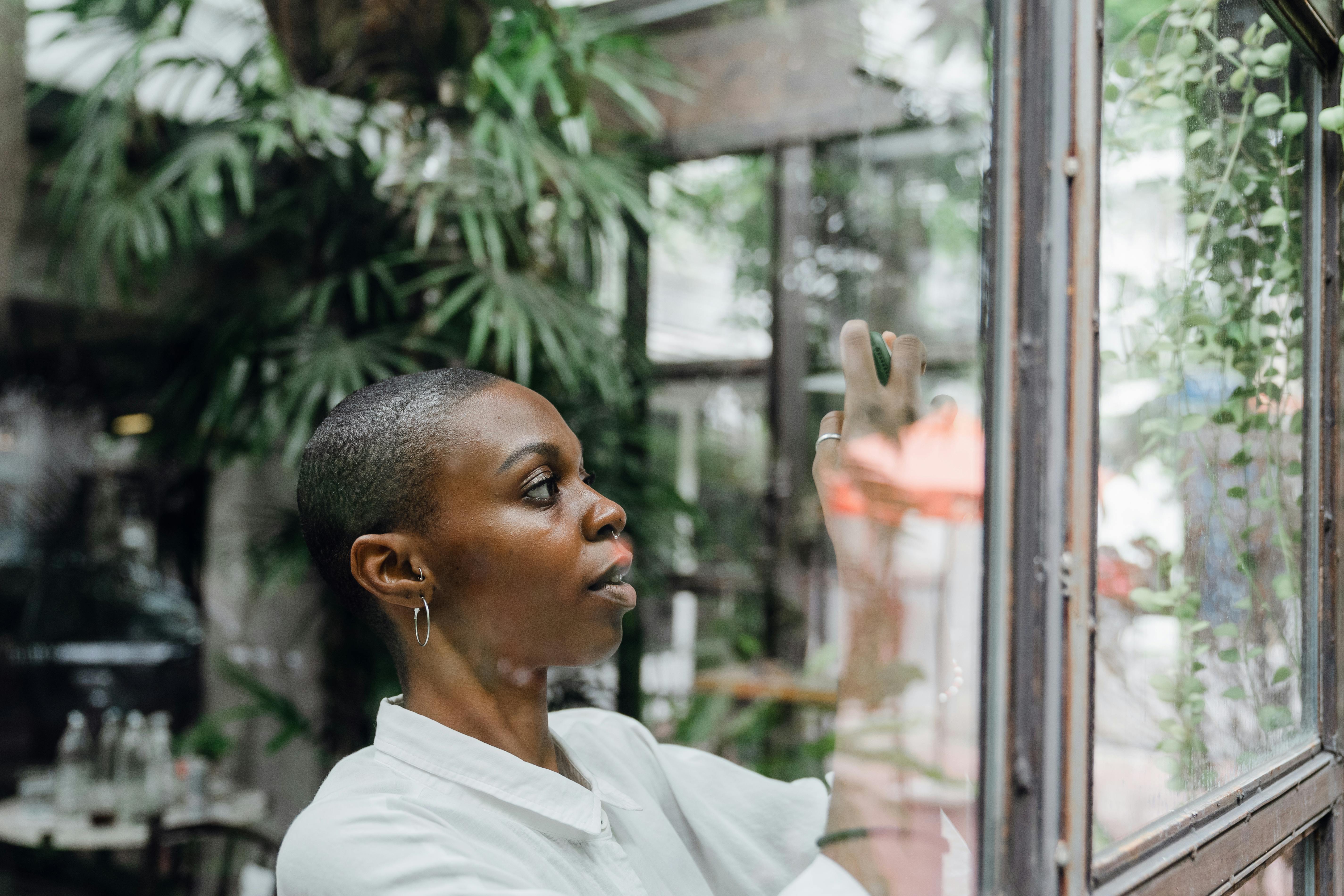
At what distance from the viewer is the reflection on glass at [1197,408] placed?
0.73m

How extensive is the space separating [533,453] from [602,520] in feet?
0.22

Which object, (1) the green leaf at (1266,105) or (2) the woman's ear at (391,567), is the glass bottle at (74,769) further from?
(1) the green leaf at (1266,105)

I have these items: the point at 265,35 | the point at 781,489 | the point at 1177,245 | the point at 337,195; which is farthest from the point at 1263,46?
the point at 781,489

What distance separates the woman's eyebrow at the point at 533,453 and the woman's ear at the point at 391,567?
8 cm

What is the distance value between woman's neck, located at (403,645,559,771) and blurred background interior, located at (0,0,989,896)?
55.0 inches

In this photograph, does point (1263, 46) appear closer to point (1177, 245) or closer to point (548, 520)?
point (1177, 245)

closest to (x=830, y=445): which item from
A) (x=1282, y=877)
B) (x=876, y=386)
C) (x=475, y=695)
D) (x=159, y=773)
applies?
(x=876, y=386)

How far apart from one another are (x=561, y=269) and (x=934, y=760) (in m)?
2.15

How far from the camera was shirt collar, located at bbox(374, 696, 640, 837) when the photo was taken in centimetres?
75

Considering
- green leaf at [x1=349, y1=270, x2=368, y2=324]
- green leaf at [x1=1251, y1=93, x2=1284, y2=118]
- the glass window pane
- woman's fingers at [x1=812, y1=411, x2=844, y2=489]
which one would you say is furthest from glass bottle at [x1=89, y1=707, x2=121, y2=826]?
green leaf at [x1=1251, y1=93, x2=1284, y2=118]

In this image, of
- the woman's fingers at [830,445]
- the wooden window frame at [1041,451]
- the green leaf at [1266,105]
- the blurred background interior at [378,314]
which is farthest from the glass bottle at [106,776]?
the green leaf at [1266,105]

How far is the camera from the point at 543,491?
77 centimetres

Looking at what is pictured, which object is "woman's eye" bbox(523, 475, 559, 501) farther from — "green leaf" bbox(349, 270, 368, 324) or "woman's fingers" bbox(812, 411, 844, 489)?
"green leaf" bbox(349, 270, 368, 324)

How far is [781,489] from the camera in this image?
3.50 meters
